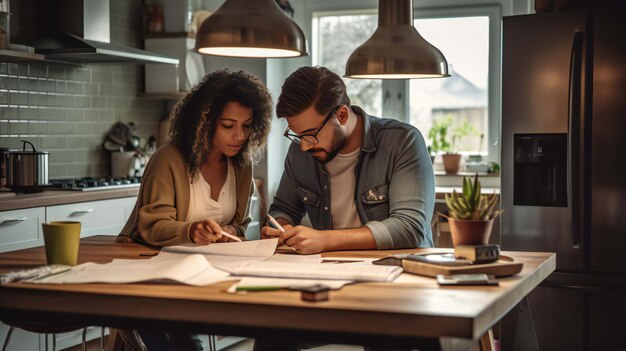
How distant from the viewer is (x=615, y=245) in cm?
383

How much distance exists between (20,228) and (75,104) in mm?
1471

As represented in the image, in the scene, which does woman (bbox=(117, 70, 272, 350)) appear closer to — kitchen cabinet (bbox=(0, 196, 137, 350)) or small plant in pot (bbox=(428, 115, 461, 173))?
kitchen cabinet (bbox=(0, 196, 137, 350))

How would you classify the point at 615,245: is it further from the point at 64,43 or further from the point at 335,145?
the point at 64,43

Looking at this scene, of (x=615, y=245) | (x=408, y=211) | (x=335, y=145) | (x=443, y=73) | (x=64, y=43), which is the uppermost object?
(x=64, y=43)

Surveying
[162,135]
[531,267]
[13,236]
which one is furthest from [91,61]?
[531,267]

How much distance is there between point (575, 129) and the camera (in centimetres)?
384

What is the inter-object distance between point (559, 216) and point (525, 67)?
736 millimetres

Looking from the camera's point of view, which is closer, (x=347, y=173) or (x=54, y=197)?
(x=347, y=173)

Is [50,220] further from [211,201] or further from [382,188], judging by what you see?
[382,188]

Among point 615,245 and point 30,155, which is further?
point 30,155

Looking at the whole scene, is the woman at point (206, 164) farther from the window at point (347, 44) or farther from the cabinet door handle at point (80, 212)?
the window at point (347, 44)

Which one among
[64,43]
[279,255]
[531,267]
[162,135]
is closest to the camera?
[531,267]

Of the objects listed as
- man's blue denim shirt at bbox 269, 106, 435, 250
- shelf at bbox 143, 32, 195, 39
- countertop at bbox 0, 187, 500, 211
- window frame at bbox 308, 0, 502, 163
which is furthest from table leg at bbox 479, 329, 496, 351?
shelf at bbox 143, 32, 195, 39

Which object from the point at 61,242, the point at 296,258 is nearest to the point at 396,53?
the point at 296,258
